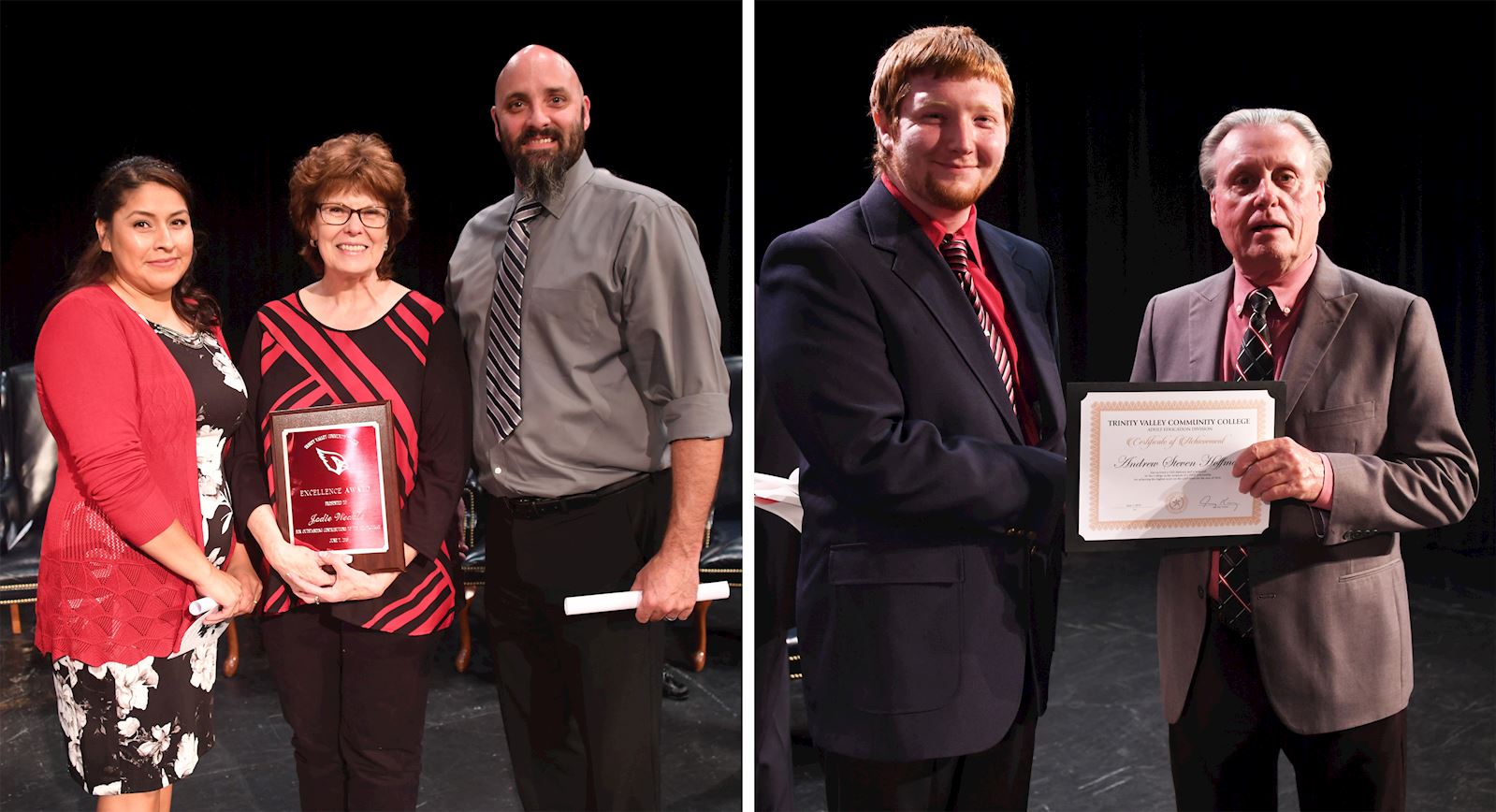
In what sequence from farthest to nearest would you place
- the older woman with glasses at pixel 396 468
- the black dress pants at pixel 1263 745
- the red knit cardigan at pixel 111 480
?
the black dress pants at pixel 1263 745, the older woman with glasses at pixel 396 468, the red knit cardigan at pixel 111 480

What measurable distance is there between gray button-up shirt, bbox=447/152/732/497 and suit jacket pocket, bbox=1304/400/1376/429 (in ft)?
3.45

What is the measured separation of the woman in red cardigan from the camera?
1.76 meters

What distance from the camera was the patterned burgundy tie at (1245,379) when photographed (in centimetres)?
189

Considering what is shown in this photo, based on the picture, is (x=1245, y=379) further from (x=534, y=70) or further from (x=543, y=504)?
(x=534, y=70)

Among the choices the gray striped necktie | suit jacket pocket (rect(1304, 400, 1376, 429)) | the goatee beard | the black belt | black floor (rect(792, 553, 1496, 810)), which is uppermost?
the goatee beard

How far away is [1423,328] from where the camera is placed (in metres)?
1.92

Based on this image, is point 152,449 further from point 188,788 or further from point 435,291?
point 188,788

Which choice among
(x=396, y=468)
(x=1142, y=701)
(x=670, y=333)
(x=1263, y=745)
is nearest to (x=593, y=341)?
(x=670, y=333)

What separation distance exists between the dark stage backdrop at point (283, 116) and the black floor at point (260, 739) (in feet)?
1.95

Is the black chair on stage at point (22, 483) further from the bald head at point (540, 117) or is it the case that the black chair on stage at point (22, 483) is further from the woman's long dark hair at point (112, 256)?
the bald head at point (540, 117)

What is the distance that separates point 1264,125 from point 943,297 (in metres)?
0.74

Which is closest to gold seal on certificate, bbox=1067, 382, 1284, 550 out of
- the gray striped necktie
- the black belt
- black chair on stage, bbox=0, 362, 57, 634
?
the black belt

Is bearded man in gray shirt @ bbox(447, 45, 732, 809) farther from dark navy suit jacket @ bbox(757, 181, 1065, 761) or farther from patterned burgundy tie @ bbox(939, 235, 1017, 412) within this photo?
patterned burgundy tie @ bbox(939, 235, 1017, 412)
